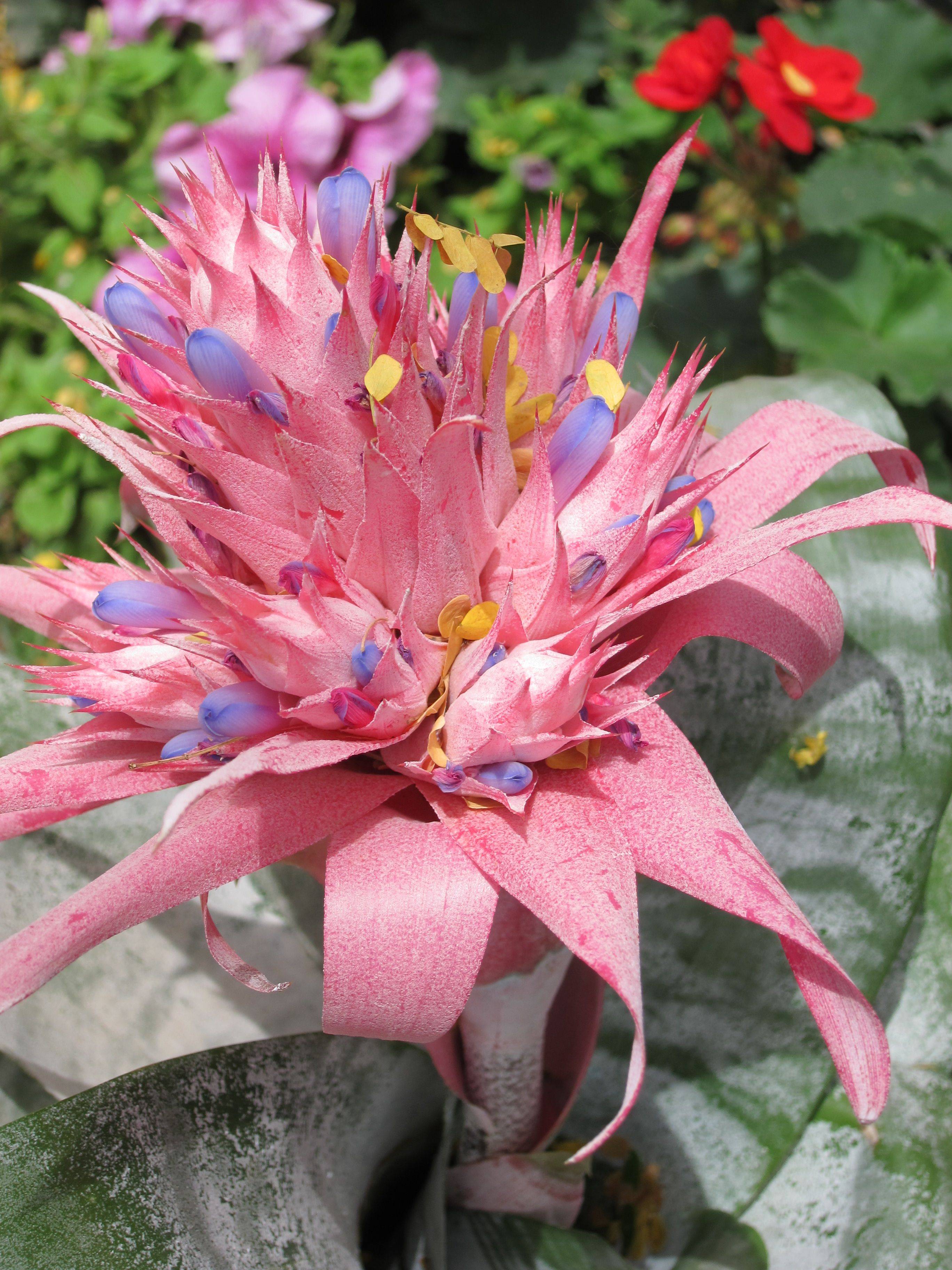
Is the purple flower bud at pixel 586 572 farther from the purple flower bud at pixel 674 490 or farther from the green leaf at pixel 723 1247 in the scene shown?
the green leaf at pixel 723 1247

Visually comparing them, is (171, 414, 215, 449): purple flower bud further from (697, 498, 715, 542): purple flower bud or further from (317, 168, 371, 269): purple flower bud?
(697, 498, 715, 542): purple flower bud

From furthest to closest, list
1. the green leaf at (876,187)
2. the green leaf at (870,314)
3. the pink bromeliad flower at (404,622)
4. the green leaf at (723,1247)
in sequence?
the green leaf at (876,187)
the green leaf at (870,314)
the green leaf at (723,1247)
the pink bromeliad flower at (404,622)

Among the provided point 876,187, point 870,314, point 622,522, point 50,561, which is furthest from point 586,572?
point 876,187

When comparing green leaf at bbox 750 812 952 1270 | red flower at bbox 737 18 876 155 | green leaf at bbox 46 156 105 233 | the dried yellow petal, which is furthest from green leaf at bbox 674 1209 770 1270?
green leaf at bbox 46 156 105 233

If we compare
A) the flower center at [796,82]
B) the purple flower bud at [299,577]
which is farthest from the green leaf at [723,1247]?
the flower center at [796,82]

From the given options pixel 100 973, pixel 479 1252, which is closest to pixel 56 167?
pixel 100 973

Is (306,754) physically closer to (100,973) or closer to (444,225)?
(444,225)
